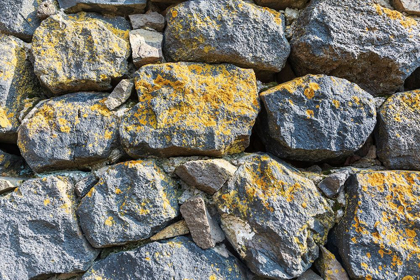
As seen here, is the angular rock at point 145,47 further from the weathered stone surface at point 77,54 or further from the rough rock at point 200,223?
the rough rock at point 200,223

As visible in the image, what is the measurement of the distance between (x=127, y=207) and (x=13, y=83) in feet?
3.16

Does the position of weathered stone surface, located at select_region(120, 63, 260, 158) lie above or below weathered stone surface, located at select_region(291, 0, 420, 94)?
below

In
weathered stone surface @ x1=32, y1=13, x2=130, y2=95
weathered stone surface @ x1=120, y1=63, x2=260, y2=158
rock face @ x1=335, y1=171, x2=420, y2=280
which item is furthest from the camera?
weathered stone surface @ x1=32, y1=13, x2=130, y2=95

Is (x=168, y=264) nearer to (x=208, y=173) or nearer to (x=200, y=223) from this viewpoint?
(x=200, y=223)

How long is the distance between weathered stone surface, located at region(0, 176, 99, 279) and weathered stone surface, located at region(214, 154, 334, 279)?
0.74 m

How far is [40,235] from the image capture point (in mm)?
1502

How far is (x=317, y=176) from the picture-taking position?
1.63m

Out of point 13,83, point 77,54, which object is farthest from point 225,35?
point 13,83

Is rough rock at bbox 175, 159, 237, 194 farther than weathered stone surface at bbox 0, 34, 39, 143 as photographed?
No

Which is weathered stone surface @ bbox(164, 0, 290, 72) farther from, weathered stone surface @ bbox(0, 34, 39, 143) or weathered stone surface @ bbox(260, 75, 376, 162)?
weathered stone surface @ bbox(0, 34, 39, 143)

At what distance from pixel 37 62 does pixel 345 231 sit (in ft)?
6.00

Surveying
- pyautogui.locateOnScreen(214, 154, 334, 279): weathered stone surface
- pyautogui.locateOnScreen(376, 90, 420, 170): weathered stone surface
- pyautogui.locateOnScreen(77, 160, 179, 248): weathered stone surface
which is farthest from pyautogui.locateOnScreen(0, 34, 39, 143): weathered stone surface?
pyautogui.locateOnScreen(376, 90, 420, 170): weathered stone surface

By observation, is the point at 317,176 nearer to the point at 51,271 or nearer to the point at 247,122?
the point at 247,122

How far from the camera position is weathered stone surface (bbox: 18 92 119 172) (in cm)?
158
